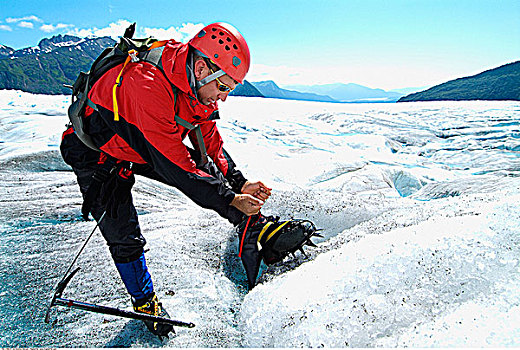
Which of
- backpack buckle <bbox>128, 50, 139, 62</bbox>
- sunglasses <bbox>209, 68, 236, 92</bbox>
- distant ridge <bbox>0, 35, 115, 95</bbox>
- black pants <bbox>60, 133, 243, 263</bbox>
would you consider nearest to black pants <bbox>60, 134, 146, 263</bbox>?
black pants <bbox>60, 133, 243, 263</bbox>

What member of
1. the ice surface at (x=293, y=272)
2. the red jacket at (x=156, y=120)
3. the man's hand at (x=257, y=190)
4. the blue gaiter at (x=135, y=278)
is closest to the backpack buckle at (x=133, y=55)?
the red jacket at (x=156, y=120)

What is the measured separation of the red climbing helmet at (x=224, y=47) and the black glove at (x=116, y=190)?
3.02 feet

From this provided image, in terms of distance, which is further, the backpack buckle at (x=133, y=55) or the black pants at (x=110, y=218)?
the black pants at (x=110, y=218)

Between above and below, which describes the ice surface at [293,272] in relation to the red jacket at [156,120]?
below

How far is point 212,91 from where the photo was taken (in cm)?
188

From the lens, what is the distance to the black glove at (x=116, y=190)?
1951mm

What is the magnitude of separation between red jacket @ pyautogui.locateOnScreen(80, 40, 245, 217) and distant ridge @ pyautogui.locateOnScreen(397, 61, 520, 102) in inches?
1250

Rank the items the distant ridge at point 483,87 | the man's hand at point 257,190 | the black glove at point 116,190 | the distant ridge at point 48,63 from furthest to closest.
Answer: the distant ridge at point 48,63 → the distant ridge at point 483,87 → the man's hand at point 257,190 → the black glove at point 116,190

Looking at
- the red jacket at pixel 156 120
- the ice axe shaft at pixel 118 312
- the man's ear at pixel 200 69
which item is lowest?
the ice axe shaft at pixel 118 312

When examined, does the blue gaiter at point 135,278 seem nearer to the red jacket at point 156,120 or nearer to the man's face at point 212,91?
the red jacket at point 156,120

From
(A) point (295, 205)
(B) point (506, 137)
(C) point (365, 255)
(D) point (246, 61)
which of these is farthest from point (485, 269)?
(B) point (506, 137)

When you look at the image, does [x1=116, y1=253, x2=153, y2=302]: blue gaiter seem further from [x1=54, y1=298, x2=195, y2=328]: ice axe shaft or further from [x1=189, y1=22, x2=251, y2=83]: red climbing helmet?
[x1=189, y1=22, x2=251, y2=83]: red climbing helmet

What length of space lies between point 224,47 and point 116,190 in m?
1.12

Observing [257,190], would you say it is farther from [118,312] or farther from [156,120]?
[118,312]
